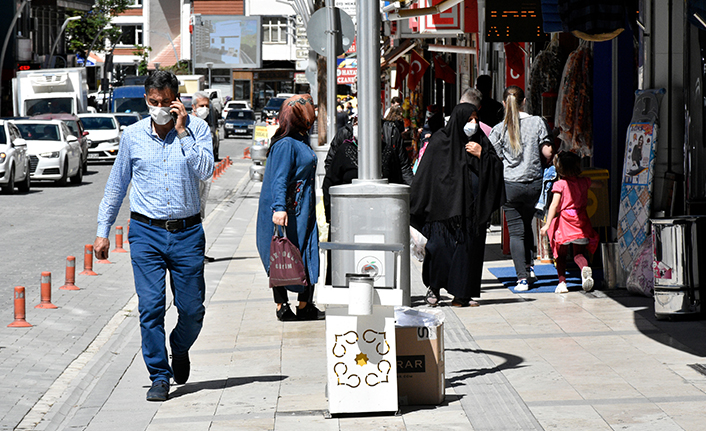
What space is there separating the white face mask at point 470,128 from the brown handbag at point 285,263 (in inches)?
72.6

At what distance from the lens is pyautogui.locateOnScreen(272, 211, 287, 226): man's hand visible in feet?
27.0

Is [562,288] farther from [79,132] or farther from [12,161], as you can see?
[79,132]

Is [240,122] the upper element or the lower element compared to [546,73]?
upper

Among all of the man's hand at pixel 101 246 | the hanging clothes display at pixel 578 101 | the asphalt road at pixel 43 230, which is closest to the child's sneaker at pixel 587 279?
the hanging clothes display at pixel 578 101

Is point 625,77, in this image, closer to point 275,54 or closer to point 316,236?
point 316,236

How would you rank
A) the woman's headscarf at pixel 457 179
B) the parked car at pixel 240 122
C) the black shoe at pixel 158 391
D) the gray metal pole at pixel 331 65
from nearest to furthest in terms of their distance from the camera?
the black shoe at pixel 158 391 < the woman's headscarf at pixel 457 179 < the gray metal pole at pixel 331 65 < the parked car at pixel 240 122

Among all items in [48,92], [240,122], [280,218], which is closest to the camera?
[280,218]

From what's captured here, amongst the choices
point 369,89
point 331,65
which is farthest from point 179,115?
point 331,65

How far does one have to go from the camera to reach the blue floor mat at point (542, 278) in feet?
33.6

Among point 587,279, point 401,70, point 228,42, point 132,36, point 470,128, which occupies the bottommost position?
point 587,279

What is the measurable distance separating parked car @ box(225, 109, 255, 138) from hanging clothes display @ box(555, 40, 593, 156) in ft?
145

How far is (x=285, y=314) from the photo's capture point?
886cm

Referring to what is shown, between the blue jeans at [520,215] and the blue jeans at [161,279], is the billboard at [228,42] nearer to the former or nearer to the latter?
the blue jeans at [520,215]

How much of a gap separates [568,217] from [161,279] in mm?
4824
